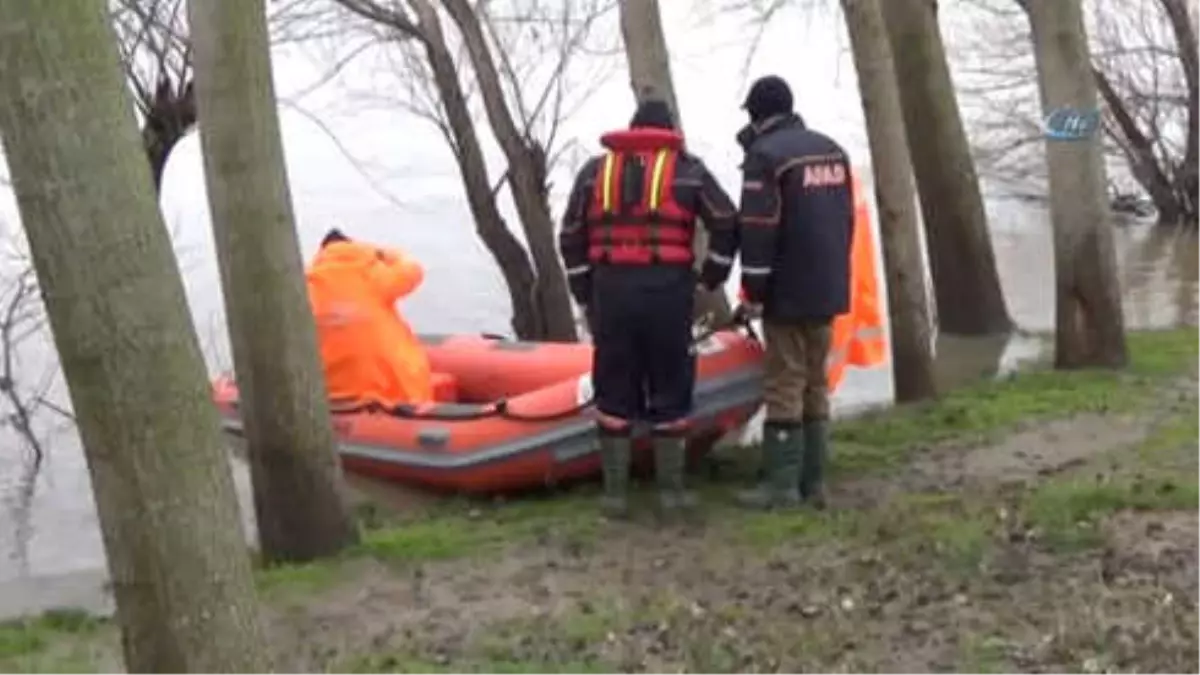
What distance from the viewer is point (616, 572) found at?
8.07m

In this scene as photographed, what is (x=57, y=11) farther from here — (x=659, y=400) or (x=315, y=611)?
(x=659, y=400)

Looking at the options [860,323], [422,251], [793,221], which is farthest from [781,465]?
[422,251]

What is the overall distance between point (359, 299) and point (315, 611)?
376 centimetres

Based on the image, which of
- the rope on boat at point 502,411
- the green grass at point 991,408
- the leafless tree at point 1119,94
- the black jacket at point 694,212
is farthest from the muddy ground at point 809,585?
the leafless tree at point 1119,94

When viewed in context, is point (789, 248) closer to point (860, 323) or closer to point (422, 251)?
point (860, 323)

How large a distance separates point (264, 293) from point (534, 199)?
979 centimetres

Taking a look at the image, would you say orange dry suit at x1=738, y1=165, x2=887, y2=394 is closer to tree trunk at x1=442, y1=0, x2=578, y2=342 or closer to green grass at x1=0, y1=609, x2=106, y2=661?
green grass at x1=0, y1=609, x2=106, y2=661

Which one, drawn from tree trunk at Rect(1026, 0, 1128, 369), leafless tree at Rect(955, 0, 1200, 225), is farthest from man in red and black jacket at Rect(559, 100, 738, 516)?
leafless tree at Rect(955, 0, 1200, 225)

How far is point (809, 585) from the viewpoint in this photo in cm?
744

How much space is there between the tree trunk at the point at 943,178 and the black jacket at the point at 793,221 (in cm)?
585

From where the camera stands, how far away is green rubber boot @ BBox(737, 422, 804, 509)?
9.05 meters

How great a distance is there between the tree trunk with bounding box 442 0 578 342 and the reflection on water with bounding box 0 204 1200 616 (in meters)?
3.72

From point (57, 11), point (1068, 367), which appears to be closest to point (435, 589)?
point (57, 11)

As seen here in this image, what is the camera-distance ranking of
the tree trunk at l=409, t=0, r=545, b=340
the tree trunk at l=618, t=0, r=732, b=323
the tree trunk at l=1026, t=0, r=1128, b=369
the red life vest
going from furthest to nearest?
the tree trunk at l=409, t=0, r=545, b=340
the tree trunk at l=618, t=0, r=732, b=323
the tree trunk at l=1026, t=0, r=1128, b=369
the red life vest
